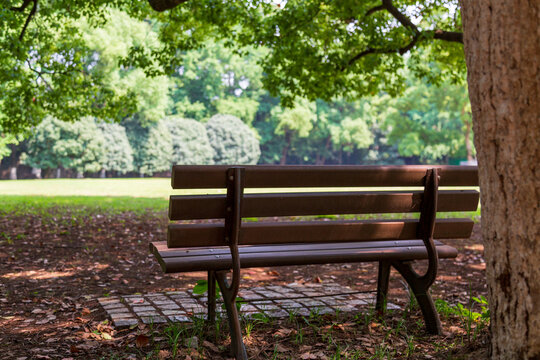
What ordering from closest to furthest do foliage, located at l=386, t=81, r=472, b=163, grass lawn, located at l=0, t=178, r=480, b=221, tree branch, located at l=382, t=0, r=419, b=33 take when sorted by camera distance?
tree branch, located at l=382, t=0, r=419, b=33
grass lawn, located at l=0, t=178, r=480, b=221
foliage, located at l=386, t=81, r=472, b=163

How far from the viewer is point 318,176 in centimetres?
345

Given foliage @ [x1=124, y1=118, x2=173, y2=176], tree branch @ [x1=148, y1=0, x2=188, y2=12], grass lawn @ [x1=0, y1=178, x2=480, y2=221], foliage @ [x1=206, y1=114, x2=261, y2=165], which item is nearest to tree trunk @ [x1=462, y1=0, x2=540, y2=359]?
tree branch @ [x1=148, y1=0, x2=188, y2=12]

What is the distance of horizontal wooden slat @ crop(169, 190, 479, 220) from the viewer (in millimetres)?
3256

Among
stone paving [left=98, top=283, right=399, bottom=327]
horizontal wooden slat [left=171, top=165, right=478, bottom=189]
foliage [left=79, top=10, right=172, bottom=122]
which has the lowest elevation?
stone paving [left=98, top=283, right=399, bottom=327]

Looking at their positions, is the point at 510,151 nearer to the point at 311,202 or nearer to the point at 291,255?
the point at 311,202

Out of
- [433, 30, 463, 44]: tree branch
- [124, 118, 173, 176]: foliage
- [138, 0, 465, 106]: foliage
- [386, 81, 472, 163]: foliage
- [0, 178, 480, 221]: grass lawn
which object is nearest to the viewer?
[433, 30, 463, 44]: tree branch

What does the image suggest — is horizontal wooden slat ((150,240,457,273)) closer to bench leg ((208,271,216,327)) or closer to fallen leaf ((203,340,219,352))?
bench leg ((208,271,216,327))

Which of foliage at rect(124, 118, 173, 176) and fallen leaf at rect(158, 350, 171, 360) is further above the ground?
foliage at rect(124, 118, 173, 176)

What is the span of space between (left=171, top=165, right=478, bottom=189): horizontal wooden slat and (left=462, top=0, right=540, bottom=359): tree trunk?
978mm

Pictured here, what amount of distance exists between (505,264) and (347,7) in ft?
29.7

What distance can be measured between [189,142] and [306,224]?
1742 inches

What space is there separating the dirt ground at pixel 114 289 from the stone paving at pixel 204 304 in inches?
6.7

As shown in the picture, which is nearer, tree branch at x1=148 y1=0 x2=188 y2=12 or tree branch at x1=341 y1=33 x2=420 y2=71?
tree branch at x1=148 y1=0 x2=188 y2=12

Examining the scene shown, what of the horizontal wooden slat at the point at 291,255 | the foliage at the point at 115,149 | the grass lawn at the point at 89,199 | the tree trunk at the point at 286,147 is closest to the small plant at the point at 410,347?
the horizontal wooden slat at the point at 291,255
